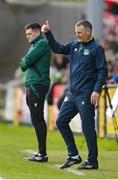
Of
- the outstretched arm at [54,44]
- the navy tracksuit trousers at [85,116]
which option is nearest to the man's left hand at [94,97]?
the navy tracksuit trousers at [85,116]

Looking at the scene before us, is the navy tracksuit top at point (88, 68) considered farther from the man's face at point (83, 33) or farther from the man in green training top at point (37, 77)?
the man in green training top at point (37, 77)

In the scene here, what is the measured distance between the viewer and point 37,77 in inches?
528

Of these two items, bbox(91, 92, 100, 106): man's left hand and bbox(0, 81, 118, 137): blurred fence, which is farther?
bbox(0, 81, 118, 137): blurred fence

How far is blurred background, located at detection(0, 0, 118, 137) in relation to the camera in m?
19.2

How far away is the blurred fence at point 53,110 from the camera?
18.3 meters

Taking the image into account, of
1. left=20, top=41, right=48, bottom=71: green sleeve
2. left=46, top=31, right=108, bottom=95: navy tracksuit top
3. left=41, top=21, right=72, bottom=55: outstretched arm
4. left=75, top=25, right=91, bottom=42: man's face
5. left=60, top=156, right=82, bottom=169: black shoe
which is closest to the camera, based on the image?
left=46, top=31, right=108, bottom=95: navy tracksuit top

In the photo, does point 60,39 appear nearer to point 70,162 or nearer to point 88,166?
point 70,162

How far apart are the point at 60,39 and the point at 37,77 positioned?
66.4ft

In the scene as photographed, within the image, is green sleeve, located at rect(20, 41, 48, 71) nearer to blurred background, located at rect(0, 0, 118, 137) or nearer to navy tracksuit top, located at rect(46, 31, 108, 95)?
navy tracksuit top, located at rect(46, 31, 108, 95)

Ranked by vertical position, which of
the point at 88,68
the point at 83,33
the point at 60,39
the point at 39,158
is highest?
the point at 83,33

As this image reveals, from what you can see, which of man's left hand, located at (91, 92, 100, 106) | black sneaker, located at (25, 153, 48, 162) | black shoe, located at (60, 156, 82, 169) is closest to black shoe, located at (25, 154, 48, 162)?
black sneaker, located at (25, 153, 48, 162)

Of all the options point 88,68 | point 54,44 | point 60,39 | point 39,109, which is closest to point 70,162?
point 39,109

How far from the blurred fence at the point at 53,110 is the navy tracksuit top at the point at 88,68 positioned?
14.7ft

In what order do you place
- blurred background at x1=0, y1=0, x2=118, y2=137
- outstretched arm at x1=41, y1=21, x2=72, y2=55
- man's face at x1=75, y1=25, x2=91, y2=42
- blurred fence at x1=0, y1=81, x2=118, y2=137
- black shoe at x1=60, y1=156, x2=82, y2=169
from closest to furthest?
man's face at x1=75, y1=25, x2=91, y2=42, black shoe at x1=60, y1=156, x2=82, y2=169, outstretched arm at x1=41, y1=21, x2=72, y2=55, blurred fence at x1=0, y1=81, x2=118, y2=137, blurred background at x1=0, y1=0, x2=118, y2=137
